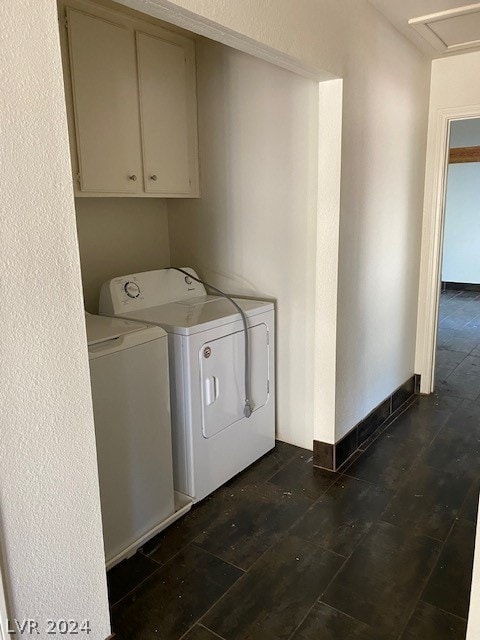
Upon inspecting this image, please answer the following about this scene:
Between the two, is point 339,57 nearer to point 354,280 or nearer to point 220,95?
point 220,95

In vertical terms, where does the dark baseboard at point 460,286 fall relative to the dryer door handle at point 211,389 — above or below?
below

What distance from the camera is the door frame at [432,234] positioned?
3.27 m

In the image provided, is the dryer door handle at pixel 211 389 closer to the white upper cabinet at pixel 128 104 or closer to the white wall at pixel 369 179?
the white wall at pixel 369 179

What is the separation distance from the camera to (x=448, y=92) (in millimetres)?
3209

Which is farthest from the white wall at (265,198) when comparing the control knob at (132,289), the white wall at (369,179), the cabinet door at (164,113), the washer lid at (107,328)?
the washer lid at (107,328)

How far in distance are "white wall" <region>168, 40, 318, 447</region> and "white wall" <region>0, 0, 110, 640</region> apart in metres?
1.57

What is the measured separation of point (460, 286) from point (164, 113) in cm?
678

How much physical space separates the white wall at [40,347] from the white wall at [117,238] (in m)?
1.43

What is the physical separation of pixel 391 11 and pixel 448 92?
0.94 meters

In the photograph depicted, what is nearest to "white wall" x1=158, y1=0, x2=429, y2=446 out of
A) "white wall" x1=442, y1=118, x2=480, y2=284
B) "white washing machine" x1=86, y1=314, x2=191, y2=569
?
"white washing machine" x1=86, y1=314, x2=191, y2=569

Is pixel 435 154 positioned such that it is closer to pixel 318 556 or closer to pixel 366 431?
pixel 366 431

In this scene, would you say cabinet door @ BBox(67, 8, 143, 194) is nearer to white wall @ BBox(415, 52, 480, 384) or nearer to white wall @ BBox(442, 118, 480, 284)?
white wall @ BBox(415, 52, 480, 384)

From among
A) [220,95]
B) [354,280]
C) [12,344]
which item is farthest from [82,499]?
[220,95]

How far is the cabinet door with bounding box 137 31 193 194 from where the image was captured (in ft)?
8.23
